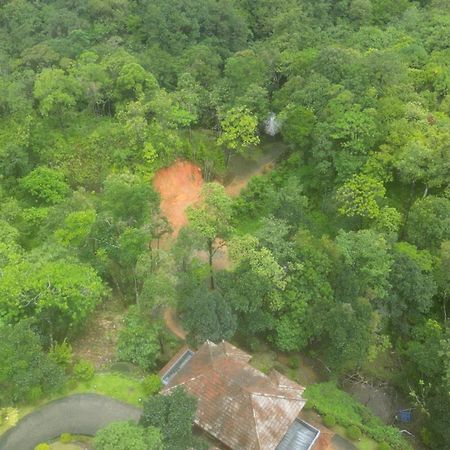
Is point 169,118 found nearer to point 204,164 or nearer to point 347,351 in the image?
point 204,164

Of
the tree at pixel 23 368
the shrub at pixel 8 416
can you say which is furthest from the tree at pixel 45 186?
the shrub at pixel 8 416

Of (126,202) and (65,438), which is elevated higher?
(126,202)

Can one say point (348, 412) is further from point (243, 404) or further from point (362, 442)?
point (243, 404)

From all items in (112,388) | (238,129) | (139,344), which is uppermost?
(238,129)

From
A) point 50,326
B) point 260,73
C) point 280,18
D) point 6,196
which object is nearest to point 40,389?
point 50,326

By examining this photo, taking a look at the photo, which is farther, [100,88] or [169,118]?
[100,88]

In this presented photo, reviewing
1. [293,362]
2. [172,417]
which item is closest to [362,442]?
[293,362]

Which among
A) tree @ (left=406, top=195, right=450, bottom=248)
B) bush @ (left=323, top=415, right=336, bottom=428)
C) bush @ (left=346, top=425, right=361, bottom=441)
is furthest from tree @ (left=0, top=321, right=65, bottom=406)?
tree @ (left=406, top=195, right=450, bottom=248)
